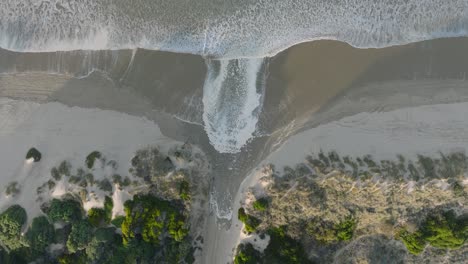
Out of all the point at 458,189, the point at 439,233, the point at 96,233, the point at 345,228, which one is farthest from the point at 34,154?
the point at 458,189

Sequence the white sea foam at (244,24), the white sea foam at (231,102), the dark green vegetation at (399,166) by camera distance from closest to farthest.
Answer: the dark green vegetation at (399,166)
the white sea foam at (244,24)
the white sea foam at (231,102)

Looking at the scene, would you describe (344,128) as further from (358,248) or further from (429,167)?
(358,248)

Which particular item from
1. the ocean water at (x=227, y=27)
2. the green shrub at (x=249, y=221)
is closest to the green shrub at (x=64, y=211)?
the ocean water at (x=227, y=27)

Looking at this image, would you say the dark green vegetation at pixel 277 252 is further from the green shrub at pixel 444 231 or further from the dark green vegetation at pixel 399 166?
the green shrub at pixel 444 231

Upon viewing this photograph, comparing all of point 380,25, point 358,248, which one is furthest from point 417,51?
point 358,248

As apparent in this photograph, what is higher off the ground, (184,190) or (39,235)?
(184,190)

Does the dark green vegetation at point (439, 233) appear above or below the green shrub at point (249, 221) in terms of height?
above

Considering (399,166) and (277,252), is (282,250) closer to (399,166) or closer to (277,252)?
(277,252)
